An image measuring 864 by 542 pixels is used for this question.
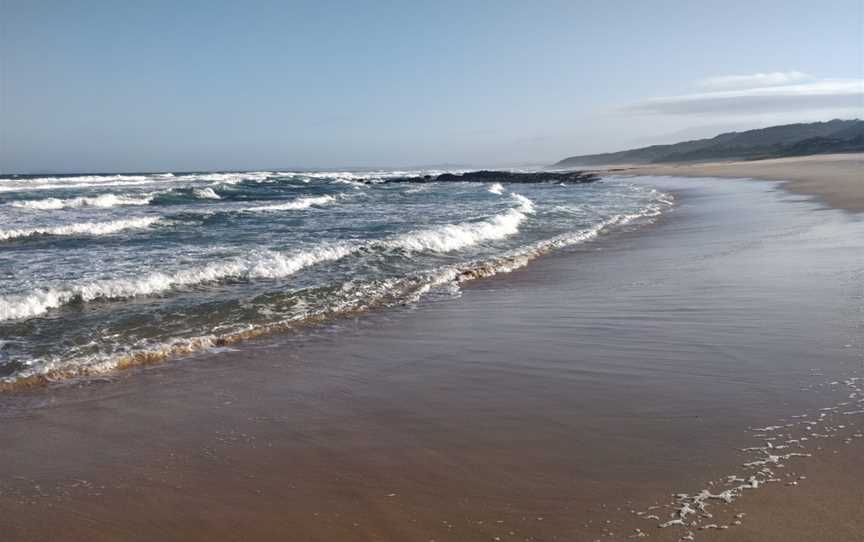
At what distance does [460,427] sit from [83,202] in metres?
28.6

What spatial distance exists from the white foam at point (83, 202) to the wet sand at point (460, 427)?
2373cm

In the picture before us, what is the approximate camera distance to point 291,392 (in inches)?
202

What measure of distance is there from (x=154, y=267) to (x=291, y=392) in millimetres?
6214

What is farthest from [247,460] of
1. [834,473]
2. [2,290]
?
[2,290]

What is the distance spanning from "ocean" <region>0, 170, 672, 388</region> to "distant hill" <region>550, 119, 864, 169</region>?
67245mm

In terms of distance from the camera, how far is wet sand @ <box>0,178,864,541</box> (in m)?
3.15

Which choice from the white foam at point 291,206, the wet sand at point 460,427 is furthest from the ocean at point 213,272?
the white foam at point 291,206

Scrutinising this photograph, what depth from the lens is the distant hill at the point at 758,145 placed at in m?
75.9

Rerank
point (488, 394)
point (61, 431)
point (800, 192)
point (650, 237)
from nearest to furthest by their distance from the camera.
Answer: point (61, 431) → point (488, 394) → point (650, 237) → point (800, 192)

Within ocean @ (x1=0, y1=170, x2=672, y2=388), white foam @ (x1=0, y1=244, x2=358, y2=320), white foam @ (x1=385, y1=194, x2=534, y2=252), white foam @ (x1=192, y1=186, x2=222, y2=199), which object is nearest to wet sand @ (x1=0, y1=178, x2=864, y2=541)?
ocean @ (x1=0, y1=170, x2=672, y2=388)

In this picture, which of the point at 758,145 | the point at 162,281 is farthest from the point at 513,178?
the point at 758,145

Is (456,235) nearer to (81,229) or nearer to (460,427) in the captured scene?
(81,229)

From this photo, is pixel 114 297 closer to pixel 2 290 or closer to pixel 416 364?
pixel 2 290

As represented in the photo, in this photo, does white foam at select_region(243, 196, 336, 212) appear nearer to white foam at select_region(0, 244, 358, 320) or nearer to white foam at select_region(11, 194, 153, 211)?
white foam at select_region(11, 194, 153, 211)
